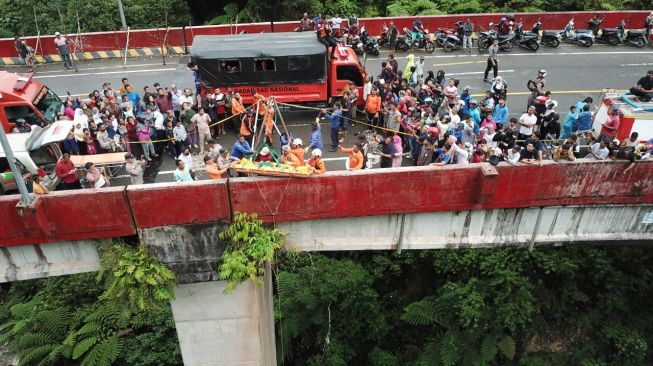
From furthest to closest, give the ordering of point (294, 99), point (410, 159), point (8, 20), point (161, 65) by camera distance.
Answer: point (8, 20)
point (161, 65)
point (294, 99)
point (410, 159)

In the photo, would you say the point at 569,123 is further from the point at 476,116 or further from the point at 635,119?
the point at 476,116

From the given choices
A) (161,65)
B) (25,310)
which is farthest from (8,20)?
(25,310)

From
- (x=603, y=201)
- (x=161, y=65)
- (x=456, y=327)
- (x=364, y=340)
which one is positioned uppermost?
(x=603, y=201)

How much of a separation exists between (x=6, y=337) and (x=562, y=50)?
24.9 metres

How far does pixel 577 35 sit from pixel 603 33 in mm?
1419

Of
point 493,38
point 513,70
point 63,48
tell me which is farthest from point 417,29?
point 63,48

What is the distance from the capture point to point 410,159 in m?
15.1

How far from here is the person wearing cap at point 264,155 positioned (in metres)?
11.8

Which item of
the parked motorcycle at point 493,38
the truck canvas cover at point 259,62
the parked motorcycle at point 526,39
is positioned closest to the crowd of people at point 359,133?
the truck canvas cover at point 259,62

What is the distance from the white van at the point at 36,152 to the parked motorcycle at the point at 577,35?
22.4 m

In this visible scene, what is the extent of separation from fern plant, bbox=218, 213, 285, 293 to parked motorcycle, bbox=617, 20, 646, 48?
23.0 meters

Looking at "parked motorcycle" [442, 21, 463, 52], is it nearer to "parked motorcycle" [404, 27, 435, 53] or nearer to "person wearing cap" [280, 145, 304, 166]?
"parked motorcycle" [404, 27, 435, 53]

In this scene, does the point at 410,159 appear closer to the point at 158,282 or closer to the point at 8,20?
the point at 158,282

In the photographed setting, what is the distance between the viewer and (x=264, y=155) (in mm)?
11938
